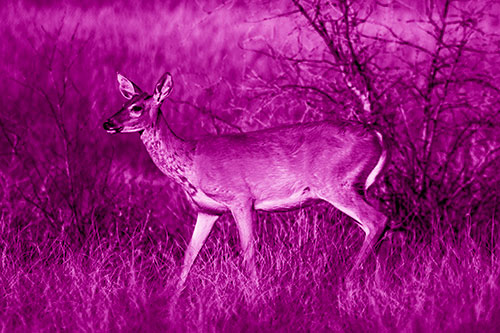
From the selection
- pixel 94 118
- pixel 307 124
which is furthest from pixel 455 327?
pixel 94 118

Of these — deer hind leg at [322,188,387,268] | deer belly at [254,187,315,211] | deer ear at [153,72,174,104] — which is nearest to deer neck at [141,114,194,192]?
deer ear at [153,72,174,104]

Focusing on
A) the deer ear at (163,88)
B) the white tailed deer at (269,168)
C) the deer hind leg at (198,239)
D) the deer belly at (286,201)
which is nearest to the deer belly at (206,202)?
the white tailed deer at (269,168)

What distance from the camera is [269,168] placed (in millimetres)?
6285

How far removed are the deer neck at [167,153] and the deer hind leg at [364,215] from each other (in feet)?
2.72

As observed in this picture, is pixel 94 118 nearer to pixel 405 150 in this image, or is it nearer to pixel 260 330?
pixel 405 150

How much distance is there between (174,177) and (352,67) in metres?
2.19

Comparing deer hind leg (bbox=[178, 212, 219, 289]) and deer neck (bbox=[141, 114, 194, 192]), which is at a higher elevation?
deer neck (bbox=[141, 114, 194, 192])

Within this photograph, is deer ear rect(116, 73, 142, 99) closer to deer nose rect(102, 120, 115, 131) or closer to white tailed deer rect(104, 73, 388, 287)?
white tailed deer rect(104, 73, 388, 287)

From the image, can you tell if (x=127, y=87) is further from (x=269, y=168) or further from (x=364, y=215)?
(x=364, y=215)

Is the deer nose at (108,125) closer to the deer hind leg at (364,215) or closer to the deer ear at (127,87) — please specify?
the deer ear at (127,87)

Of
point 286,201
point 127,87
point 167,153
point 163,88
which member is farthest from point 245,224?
point 127,87

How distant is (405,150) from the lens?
7926 millimetres

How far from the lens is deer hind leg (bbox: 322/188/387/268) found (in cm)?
628

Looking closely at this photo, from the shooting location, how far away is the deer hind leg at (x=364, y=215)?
628 centimetres
